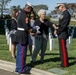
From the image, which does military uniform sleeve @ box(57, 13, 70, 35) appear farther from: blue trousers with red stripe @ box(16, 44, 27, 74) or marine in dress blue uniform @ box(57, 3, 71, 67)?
blue trousers with red stripe @ box(16, 44, 27, 74)

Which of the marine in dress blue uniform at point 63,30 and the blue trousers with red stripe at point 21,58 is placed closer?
the blue trousers with red stripe at point 21,58

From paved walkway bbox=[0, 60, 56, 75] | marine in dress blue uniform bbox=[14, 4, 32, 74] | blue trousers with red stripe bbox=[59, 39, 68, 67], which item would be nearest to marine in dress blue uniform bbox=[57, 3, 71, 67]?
blue trousers with red stripe bbox=[59, 39, 68, 67]

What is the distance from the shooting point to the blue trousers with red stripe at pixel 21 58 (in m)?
8.76

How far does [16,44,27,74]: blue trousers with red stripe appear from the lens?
8758mm

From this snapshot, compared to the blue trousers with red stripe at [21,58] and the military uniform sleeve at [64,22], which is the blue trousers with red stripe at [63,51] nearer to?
the military uniform sleeve at [64,22]

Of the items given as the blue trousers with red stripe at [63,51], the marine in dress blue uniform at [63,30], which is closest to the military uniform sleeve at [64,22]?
the marine in dress blue uniform at [63,30]

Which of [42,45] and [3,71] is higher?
[42,45]

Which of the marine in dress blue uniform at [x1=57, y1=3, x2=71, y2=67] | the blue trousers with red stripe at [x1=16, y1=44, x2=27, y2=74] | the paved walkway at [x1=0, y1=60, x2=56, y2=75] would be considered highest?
the marine in dress blue uniform at [x1=57, y1=3, x2=71, y2=67]

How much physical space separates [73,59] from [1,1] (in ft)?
207

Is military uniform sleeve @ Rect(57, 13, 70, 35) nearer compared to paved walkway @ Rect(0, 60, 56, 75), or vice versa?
paved walkway @ Rect(0, 60, 56, 75)

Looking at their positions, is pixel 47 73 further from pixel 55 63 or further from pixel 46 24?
pixel 46 24

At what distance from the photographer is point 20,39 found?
8.70m

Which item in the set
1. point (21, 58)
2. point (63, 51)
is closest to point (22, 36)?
point (21, 58)

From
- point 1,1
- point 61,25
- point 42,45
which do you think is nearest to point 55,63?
point 42,45
